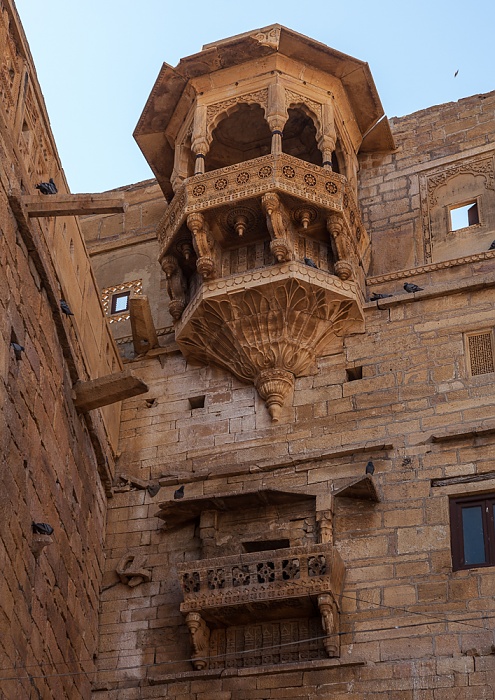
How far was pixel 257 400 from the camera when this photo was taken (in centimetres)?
1245

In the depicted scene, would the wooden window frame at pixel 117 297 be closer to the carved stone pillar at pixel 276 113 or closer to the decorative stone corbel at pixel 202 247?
the decorative stone corbel at pixel 202 247

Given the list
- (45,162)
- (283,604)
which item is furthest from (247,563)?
(45,162)

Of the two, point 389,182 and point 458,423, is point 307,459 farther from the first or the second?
point 389,182

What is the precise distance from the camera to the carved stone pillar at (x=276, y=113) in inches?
505

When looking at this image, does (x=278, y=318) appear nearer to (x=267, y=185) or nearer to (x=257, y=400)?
(x=257, y=400)

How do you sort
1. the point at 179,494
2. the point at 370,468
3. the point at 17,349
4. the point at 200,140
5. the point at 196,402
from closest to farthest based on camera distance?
the point at 17,349
the point at 370,468
the point at 179,494
the point at 196,402
the point at 200,140

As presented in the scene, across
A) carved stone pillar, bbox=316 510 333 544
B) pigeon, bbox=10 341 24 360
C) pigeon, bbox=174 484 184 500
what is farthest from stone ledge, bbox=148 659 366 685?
pigeon, bbox=10 341 24 360

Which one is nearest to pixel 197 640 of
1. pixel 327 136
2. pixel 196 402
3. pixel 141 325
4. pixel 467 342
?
pixel 196 402

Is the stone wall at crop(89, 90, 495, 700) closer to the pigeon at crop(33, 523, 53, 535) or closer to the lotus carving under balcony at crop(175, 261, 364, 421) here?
the lotus carving under balcony at crop(175, 261, 364, 421)

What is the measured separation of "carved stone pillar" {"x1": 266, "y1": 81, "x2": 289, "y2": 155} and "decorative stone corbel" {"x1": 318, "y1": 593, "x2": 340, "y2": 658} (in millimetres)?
4874

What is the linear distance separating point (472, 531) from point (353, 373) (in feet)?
7.53

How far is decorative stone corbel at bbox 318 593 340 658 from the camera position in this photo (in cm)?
1040

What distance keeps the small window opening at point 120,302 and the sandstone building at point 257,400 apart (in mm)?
26

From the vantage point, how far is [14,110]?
10.1 meters
